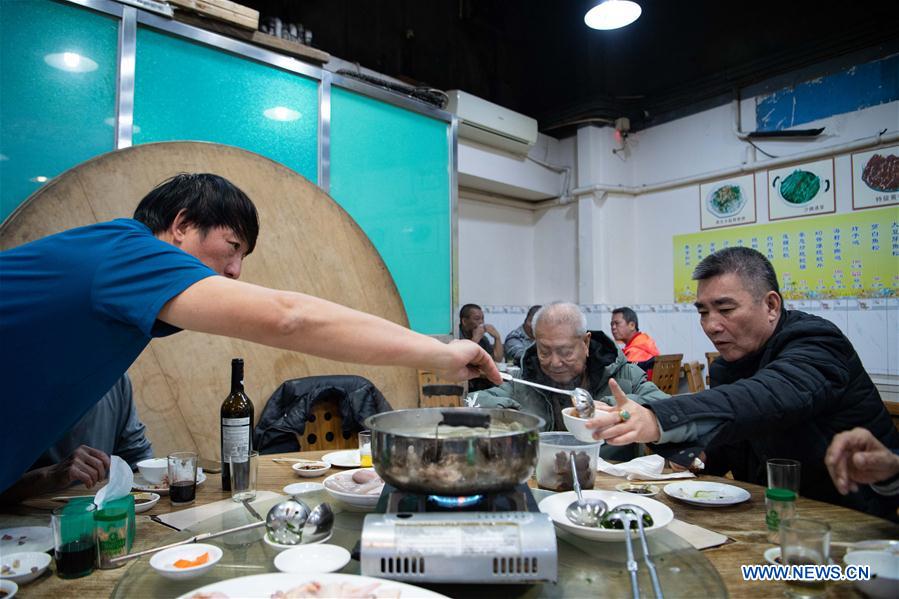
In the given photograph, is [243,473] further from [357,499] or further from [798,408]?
[798,408]

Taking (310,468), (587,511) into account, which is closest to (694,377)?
(310,468)

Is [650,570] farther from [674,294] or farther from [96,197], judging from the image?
[674,294]

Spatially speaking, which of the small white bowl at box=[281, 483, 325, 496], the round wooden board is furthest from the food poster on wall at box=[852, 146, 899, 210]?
the small white bowl at box=[281, 483, 325, 496]

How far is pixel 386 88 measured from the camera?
391 centimetres

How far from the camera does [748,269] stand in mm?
1733

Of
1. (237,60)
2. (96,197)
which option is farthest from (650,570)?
(237,60)

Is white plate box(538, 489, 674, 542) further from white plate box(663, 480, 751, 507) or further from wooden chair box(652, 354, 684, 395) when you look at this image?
wooden chair box(652, 354, 684, 395)

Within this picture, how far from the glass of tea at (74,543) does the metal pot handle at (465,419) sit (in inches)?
26.0

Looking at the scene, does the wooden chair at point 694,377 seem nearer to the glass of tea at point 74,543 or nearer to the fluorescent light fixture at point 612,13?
the fluorescent light fixture at point 612,13

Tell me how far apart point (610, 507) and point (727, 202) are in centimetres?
559

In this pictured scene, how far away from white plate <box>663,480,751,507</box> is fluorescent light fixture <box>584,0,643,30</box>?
396 cm

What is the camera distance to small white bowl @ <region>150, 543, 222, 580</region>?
0.84 meters

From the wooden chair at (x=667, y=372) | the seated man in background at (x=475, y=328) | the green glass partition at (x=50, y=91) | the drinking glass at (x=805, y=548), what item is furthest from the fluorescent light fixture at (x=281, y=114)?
the wooden chair at (x=667, y=372)

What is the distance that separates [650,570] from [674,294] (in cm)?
589
